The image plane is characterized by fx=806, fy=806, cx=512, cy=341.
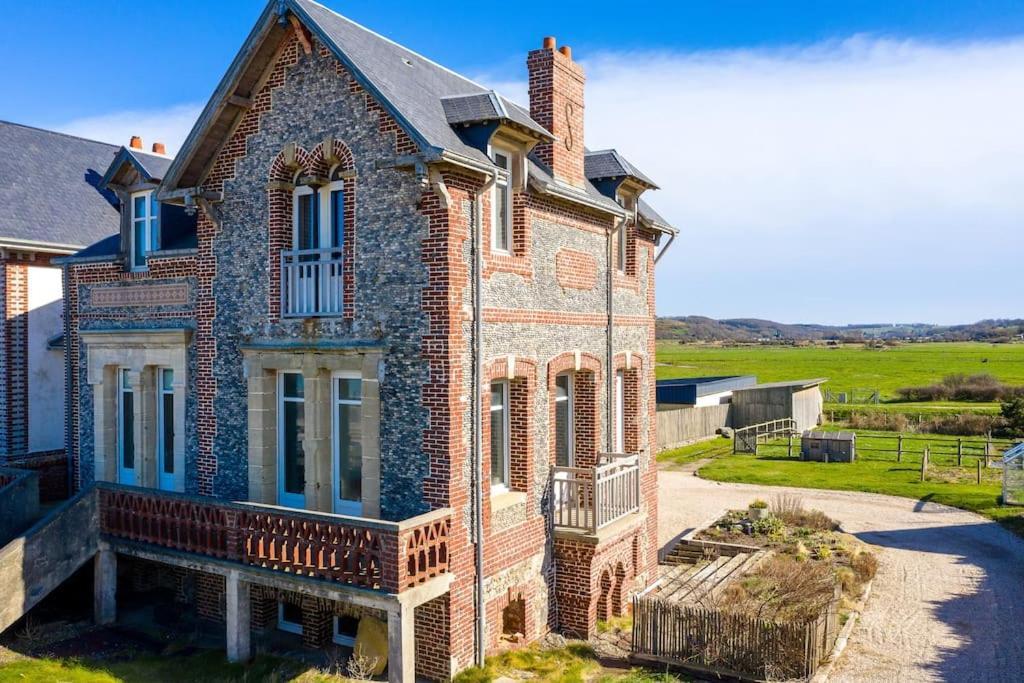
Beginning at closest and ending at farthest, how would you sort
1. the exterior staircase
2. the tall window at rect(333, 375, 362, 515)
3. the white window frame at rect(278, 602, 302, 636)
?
the exterior staircase → the tall window at rect(333, 375, 362, 515) → the white window frame at rect(278, 602, 302, 636)

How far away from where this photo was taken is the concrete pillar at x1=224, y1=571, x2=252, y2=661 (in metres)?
12.3

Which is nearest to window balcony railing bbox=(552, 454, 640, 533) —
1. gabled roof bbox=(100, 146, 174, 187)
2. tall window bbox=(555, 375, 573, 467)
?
tall window bbox=(555, 375, 573, 467)

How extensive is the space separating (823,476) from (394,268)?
2585cm

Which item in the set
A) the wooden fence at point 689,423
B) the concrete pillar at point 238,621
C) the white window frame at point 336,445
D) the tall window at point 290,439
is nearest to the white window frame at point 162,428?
→ the tall window at point 290,439

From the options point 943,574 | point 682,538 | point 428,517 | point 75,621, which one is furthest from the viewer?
point 682,538

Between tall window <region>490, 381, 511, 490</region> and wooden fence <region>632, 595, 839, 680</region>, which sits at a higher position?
tall window <region>490, 381, 511, 490</region>

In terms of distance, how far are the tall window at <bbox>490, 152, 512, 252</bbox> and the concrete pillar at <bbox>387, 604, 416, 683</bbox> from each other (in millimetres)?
5878

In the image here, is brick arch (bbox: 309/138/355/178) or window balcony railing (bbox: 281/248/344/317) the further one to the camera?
window balcony railing (bbox: 281/248/344/317)

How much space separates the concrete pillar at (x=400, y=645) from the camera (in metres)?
10.5

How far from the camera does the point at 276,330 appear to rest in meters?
13.3

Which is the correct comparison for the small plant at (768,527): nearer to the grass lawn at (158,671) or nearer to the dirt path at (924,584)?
the dirt path at (924,584)

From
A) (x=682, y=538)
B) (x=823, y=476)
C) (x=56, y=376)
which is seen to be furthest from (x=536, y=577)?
(x=823, y=476)

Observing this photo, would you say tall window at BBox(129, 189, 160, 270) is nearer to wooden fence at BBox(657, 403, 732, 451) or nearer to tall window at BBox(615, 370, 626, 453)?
tall window at BBox(615, 370, 626, 453)

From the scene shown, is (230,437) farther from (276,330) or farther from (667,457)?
(667,457)
